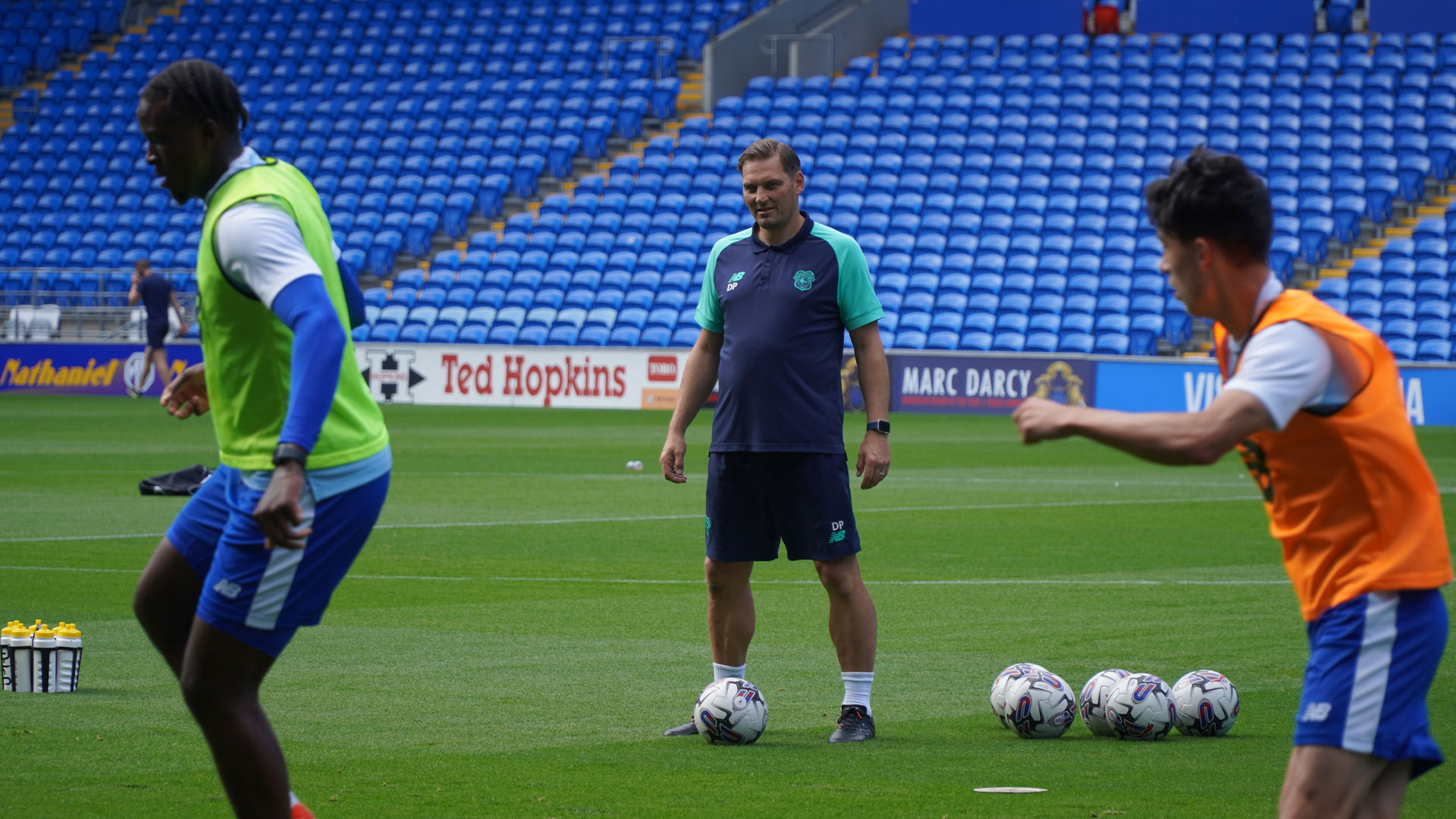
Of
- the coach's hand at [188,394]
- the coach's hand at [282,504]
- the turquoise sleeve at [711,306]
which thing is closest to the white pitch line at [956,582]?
the turquoise sleeve at [711,306]

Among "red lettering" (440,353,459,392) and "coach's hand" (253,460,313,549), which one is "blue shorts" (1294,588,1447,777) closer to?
"coach's hand" (253,460,313,549)

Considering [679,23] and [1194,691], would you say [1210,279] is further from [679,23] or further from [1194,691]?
[679,23]

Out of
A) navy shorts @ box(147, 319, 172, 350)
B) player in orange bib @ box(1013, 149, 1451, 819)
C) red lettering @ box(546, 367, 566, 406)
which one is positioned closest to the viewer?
player in orange bib @ box(1013, 149, 1451, 819)

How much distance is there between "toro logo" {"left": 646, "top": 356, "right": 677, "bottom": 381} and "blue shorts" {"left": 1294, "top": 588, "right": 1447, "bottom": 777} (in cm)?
2746

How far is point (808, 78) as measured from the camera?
38.8 metres

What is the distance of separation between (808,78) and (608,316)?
7997 mm

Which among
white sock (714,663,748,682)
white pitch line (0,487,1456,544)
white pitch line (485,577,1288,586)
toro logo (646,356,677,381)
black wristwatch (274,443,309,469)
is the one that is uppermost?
black wristwatch (274,443,309,469)

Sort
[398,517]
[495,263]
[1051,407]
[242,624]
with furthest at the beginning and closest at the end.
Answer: [495,263], [398,517], [242,624], [1051,407]

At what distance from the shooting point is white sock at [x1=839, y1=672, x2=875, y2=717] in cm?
698

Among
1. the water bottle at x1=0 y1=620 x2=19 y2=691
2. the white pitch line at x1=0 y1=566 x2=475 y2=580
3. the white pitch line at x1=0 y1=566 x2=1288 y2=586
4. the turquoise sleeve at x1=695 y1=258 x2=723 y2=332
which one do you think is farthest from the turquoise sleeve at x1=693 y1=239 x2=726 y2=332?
the white pitch line at x1=0 y1=566 x2=475 y2=580

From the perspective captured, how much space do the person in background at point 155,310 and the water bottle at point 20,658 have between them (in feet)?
75.4

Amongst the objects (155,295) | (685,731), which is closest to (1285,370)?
(685,731)

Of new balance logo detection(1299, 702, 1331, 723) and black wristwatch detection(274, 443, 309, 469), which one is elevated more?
black wristwatch detection(274, 443, 309, 469)

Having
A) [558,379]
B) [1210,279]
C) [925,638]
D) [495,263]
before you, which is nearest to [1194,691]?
[925,638]
